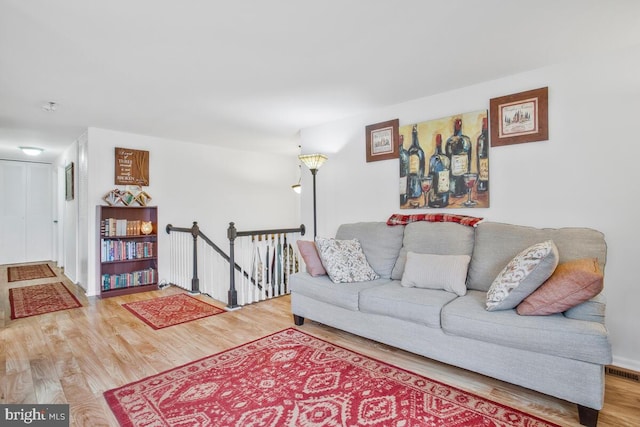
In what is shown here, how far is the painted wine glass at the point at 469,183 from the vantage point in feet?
9.69

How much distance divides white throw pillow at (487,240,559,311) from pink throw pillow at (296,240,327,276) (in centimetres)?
151

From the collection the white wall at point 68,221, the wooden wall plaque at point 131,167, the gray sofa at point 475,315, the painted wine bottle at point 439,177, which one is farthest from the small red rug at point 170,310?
the painted wine bottle at point 439,177

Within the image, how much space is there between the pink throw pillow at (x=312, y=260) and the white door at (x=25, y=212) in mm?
7137

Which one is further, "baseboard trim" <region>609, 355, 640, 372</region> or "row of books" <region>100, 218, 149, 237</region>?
"row of books" <region>100, 218, 149, 237</region>

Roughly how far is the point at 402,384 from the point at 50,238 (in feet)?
27.6

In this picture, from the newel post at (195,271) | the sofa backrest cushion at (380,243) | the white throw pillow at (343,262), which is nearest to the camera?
the white throw pillow at (343,262)

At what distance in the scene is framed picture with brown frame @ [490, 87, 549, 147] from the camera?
262 centimetres

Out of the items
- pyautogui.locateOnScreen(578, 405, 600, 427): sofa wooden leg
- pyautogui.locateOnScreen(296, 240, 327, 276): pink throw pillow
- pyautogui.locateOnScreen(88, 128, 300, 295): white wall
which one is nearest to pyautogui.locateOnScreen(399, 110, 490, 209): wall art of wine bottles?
pyautogui.locateOnScreen(296, 240, 327, 276): pink throw pillow

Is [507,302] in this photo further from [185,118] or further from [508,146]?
[185,118]

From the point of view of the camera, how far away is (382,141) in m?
3.61

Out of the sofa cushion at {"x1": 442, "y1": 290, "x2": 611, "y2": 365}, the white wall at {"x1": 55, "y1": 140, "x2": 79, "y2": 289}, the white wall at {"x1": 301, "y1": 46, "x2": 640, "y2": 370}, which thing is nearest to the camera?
the sofa cushion at {"x1": 442, "y1": 290, "x2": 611, "y2": 365}

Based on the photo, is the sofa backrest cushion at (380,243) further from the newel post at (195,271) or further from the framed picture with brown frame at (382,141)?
the newel post at (195,271)

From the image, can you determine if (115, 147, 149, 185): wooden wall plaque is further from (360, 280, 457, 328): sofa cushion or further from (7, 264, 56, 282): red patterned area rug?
(360, 280, 457, 328): sofa cushion

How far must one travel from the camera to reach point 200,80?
2.84 meters
